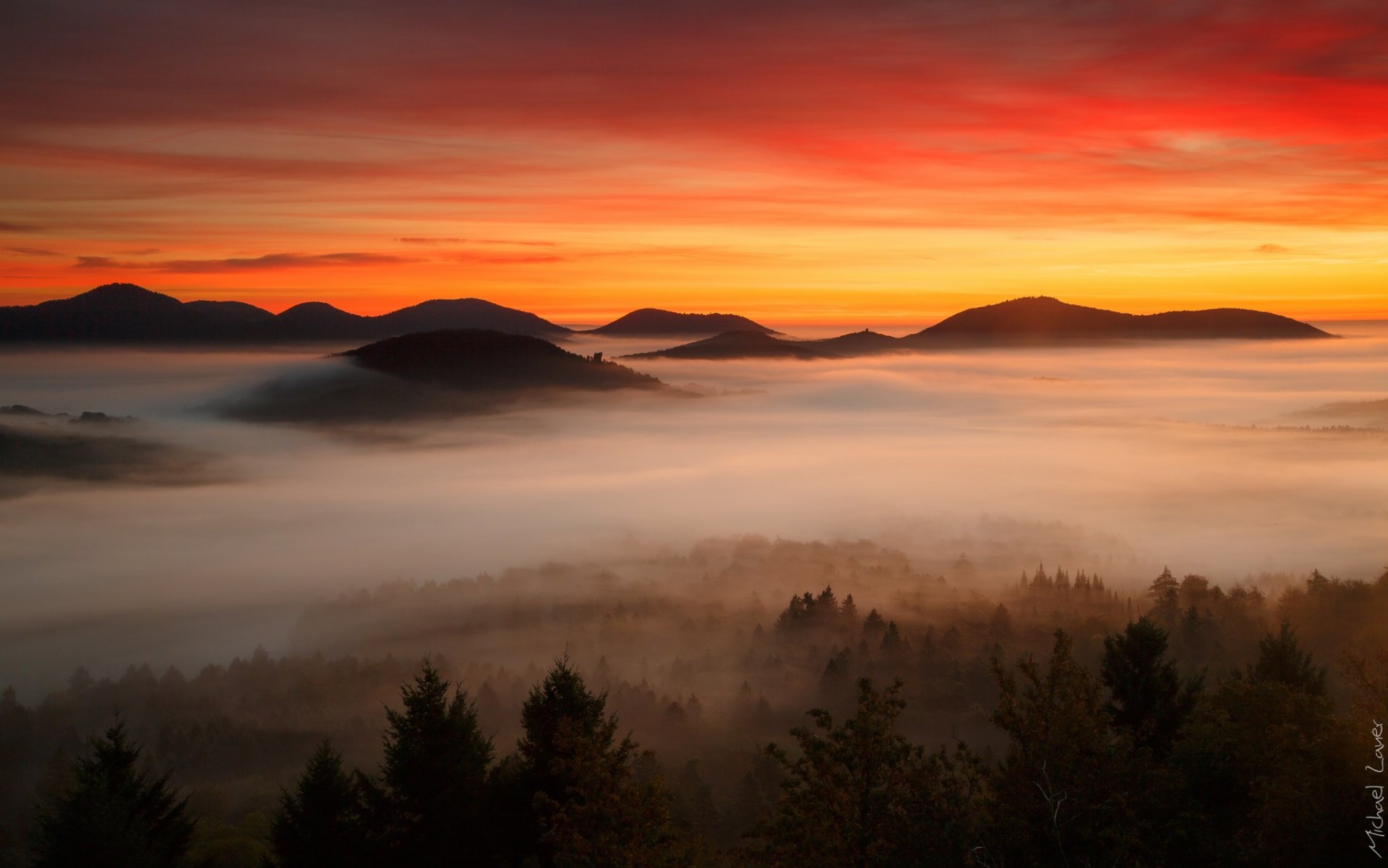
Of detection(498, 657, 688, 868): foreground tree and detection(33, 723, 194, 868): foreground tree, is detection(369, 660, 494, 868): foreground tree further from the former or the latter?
detection(33, 723, 194, 868): foreground tree

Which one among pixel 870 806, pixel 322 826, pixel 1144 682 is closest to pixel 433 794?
pixel 322 826

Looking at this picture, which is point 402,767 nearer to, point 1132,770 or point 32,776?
point 1132,770

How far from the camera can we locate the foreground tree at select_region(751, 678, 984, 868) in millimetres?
16422

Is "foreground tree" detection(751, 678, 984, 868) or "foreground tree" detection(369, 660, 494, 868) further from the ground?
"foreground tree" detection(751, 678, 984, 868)

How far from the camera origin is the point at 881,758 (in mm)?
17000

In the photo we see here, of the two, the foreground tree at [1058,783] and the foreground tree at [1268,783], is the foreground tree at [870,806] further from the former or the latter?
the foreground tree at [1268,783]

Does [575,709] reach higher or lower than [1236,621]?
higher

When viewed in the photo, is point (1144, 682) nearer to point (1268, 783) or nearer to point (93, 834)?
point (1268, 783)

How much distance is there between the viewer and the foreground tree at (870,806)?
16.4m

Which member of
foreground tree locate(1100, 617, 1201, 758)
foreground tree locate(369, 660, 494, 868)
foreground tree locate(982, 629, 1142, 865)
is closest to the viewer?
foreground tree locate(982, 629, 1142, 865)

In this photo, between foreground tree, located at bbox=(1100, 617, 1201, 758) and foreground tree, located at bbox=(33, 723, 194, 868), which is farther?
foreground tree, located at bbox=(1100, 617, 1201, 758)

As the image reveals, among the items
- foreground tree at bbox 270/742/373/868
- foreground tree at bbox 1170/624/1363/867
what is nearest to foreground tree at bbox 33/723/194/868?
foreground tree at bbox 270/742/373/868

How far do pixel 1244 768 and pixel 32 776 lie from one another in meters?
151

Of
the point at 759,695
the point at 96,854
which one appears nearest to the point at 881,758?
the point at 96,854
